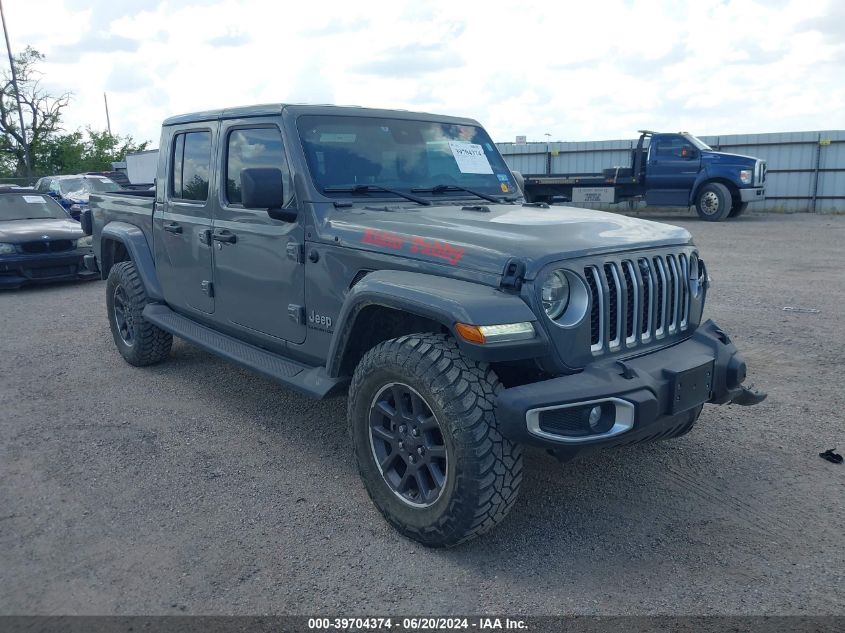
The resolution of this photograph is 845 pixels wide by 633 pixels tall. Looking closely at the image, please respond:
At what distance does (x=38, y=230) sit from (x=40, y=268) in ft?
1.88

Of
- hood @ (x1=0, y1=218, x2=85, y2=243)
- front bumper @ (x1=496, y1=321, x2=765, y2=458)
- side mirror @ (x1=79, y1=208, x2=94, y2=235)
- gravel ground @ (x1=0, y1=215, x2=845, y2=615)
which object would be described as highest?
side mirror @ (x1=79, y1=208, x2=94, y2=235)

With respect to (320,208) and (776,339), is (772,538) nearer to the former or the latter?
(320,208)

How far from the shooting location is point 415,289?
10.5 feet

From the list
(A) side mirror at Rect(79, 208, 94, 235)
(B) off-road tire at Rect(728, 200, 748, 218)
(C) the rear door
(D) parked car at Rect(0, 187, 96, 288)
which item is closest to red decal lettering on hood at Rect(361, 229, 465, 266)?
(C) the rear door

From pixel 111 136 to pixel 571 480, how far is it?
41302mm

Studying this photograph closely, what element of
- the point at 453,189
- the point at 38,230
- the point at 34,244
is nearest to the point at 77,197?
the point at 38,230

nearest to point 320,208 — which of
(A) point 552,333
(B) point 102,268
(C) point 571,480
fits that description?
(A) point 552,333

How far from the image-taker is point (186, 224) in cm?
515

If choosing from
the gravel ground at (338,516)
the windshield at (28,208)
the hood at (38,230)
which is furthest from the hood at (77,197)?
the gravel ground at (338,516)

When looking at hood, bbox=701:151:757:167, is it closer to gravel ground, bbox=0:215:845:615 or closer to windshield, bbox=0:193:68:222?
gravel ground, bbox=0:215:845:615

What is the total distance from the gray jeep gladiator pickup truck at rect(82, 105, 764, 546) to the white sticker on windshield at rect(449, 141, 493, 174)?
16 mm

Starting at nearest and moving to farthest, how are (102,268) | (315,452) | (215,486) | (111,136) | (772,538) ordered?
(772,538) → (215,486) → (315,452) → (102,268) → (111,136)

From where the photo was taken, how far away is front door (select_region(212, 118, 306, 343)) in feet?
13.6

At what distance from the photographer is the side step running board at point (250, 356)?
3844mm
